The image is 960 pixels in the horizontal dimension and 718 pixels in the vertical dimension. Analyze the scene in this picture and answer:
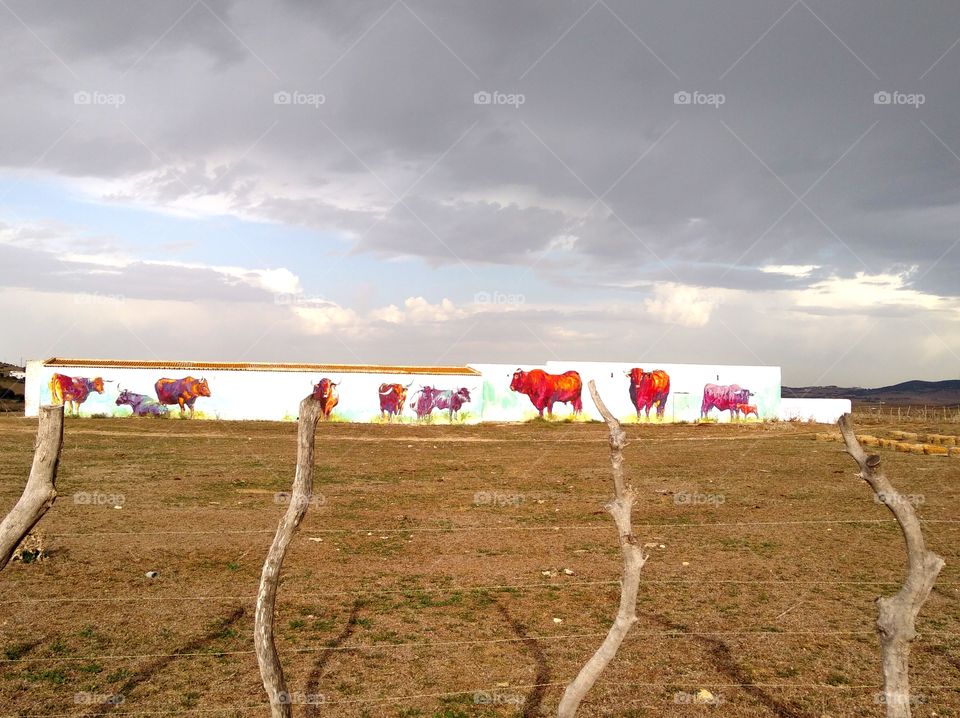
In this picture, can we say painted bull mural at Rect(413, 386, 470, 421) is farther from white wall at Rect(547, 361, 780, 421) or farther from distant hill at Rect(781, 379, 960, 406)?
distant hill at Rect(781, 379, 960, 406)

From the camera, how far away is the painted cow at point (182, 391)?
3875 centimetres

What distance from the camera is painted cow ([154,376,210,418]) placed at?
38750 millimetres

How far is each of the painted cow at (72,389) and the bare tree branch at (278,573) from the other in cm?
3809

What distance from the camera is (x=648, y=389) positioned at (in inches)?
1705

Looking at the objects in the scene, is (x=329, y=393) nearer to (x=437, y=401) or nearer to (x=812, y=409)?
(x=437, y=401)

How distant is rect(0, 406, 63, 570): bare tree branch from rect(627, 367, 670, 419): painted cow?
3985 cm

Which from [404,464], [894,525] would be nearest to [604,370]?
[404,464]

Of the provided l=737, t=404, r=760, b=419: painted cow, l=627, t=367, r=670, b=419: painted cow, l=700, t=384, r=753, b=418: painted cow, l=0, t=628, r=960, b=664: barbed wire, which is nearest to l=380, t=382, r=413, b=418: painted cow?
l=627, t=367, r=670, b=419: painted cow

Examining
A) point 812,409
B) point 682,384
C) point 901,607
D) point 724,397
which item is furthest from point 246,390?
point 901,607

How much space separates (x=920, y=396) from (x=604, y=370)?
139 metres

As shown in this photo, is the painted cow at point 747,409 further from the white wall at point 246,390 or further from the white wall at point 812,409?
the white wall at point 246,390

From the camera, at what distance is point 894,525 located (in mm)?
12867

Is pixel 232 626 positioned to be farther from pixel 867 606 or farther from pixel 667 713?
pixel 867 606

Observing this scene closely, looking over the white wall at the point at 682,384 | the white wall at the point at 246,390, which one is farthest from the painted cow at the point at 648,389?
the white wall at the point at 246,390
